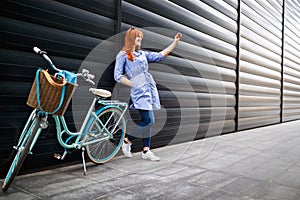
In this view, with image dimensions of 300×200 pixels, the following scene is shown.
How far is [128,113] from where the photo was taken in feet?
12.8

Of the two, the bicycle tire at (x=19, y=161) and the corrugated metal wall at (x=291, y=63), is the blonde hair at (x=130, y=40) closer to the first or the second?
the bicycle tire at (x=19, y=161)

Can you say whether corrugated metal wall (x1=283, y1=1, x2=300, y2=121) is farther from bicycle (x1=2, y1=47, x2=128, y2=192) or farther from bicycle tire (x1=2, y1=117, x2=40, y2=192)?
bicycle tire (x1=2, y1=117, x2=40, y2=192)

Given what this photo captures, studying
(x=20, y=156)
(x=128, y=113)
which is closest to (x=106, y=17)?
(x=128, y=113)

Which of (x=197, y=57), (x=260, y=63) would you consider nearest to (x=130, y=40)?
(x=197, y=57)

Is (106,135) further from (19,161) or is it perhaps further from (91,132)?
(19,161)

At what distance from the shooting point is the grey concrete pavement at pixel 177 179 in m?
2.28

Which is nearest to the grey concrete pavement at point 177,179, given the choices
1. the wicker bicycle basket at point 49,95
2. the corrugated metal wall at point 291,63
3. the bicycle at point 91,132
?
the bicycle at point 91,132

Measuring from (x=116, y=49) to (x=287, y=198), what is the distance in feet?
8.39

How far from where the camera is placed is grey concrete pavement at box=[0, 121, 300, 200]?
2283 millimetres

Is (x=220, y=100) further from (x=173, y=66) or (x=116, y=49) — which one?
(x=116, y=49)

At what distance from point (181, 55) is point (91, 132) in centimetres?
255

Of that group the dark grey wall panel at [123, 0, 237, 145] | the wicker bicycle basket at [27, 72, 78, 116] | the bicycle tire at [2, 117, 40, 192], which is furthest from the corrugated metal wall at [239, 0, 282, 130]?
the bicycle tire at [2, 117, 40, 192]

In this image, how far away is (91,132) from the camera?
2.98m

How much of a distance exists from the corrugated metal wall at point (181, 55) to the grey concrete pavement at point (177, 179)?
0.41m
